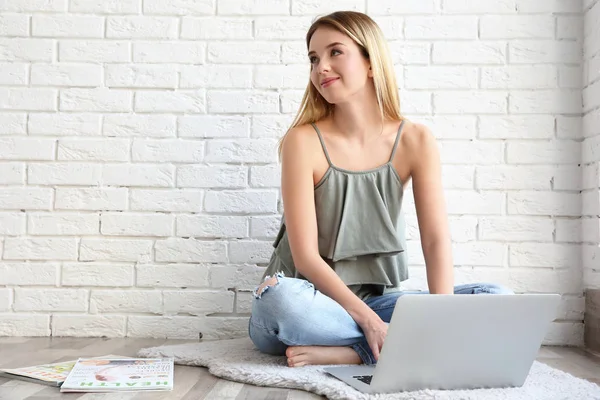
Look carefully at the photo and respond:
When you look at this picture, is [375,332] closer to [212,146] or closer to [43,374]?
[43,374]

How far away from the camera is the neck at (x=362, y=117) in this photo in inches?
82.6

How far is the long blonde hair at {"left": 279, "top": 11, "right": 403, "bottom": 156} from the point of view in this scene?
2.03 metres

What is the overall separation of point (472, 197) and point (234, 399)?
4.20 feet

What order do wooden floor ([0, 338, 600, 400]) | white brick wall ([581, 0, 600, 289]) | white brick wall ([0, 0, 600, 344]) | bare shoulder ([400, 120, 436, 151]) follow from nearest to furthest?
wooden floor ([0, 338, 600, 400]), bare shoulder ([400, 120, 436, 151]), white brick wall ([581, 0, 600, 289]), white brick wall ([0, 0, 600, 344])

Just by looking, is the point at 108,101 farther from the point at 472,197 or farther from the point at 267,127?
the point at 472,197

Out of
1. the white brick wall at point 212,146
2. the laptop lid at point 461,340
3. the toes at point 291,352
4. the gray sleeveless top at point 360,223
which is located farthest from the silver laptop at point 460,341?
the white brick wall at point 212,146

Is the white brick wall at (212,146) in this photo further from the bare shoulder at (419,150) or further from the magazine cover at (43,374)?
the magazine cover at (43,374)

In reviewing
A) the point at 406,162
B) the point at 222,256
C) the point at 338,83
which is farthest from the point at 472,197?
the point at 222,256

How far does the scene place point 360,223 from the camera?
2055mm

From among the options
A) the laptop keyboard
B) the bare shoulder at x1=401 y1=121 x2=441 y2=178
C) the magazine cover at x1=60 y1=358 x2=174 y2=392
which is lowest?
the magazine cover at x1=60 y1=358 x2=174 y2=392

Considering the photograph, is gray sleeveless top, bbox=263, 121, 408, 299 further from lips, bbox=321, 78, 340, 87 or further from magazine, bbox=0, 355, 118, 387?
magazine, bbox=0, 355, 118, 387

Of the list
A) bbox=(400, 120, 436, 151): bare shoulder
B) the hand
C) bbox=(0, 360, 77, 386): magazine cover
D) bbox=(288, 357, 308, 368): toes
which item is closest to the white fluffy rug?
bbox=(288, 357, 308, 368): toes

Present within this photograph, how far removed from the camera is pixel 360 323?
1.78 meters

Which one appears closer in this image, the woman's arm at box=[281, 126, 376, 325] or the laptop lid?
the laptop lid
